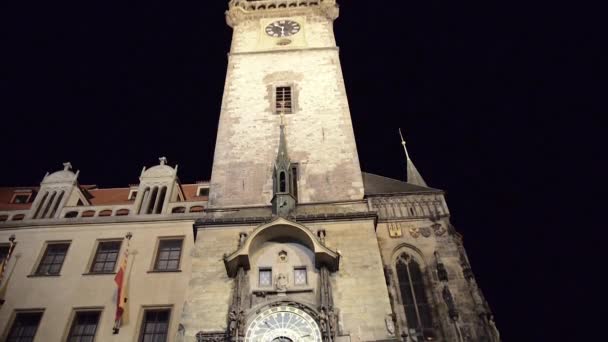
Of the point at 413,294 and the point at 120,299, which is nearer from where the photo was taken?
the point at 413,294

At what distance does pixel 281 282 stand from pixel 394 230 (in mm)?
4986

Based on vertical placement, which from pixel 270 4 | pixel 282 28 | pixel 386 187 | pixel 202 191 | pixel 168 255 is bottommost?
pixel 168 255

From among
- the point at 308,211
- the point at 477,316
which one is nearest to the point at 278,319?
the point at 308,211

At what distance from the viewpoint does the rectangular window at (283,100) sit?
20.2 meters

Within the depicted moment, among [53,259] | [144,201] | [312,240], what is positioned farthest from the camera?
[144,201]

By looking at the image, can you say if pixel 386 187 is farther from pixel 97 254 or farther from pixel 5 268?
pixel 5 268

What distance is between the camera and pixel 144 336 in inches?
640

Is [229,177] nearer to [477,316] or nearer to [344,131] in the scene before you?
[344,131]

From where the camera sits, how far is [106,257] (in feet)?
61.3

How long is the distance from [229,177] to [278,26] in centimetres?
1145

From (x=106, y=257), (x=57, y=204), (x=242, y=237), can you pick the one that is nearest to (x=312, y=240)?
(x=242, y=237)

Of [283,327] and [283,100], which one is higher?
[283,100]

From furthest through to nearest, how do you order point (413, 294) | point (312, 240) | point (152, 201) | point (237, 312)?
point (152, 201) < point (413, 294) < point (312, 240) < point (237, 312)

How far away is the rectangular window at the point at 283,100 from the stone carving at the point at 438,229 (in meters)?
7.20
